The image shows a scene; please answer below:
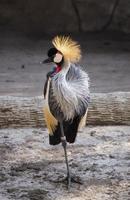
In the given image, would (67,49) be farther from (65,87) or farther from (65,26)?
(65,26)

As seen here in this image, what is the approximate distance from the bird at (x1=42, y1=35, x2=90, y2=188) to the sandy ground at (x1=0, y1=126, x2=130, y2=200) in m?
0.15

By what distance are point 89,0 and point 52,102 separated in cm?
506

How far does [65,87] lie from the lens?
120 inches

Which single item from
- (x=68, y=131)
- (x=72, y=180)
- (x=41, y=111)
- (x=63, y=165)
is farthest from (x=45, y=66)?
(x=72, y=180)

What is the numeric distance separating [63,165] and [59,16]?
4.81m

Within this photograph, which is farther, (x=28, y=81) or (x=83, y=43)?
(x=83, y=43)

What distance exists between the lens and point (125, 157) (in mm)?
3697

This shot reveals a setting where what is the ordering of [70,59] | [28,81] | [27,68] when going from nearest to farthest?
[70,59] < [28,81] < [27,68]

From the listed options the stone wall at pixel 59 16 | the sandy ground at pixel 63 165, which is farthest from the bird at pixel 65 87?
the stone wall at pixel 59 16

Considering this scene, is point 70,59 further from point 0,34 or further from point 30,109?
point 0,34

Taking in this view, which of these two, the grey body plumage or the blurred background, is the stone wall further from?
the grey body plumage

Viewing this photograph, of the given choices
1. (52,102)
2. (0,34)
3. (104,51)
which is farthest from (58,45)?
(0,34)

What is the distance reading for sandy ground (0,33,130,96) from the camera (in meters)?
5.64

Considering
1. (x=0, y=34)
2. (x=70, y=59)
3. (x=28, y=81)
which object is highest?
(x=70, y=59)
